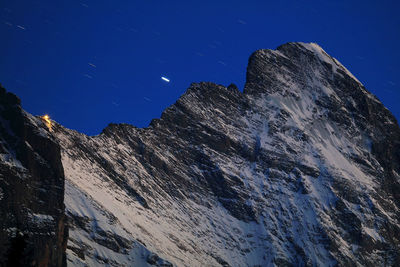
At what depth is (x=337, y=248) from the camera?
162m

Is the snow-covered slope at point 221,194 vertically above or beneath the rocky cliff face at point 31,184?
above

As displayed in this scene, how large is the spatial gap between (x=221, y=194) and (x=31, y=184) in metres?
66.5

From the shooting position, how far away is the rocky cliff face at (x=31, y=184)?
342 ft

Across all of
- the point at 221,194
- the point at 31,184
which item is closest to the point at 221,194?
the point at 221,194

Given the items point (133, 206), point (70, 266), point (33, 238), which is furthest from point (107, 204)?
point (33, 238)

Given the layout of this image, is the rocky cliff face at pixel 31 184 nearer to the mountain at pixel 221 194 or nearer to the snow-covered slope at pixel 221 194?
the mountain at pixel 221 194

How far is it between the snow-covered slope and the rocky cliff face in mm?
11409

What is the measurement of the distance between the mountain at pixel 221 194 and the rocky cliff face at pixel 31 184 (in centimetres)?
463

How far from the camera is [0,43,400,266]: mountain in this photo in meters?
135

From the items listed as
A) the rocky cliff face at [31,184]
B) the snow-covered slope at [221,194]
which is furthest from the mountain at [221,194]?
the rocky cliff face at [31,184]

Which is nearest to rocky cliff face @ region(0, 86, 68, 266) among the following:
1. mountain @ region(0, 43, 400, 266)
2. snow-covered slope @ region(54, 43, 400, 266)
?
mountain @ region(0, 43, 400, 266)

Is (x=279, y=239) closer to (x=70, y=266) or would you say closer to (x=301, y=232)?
(x=301, y=232)

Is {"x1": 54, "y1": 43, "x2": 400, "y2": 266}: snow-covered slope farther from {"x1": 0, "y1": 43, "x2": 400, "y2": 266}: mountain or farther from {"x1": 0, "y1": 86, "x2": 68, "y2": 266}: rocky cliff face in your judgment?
{"x1": 0, "y1": 86, "x2": 68, "y2": 266}: rocky cliff face

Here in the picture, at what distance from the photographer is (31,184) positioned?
363ft
